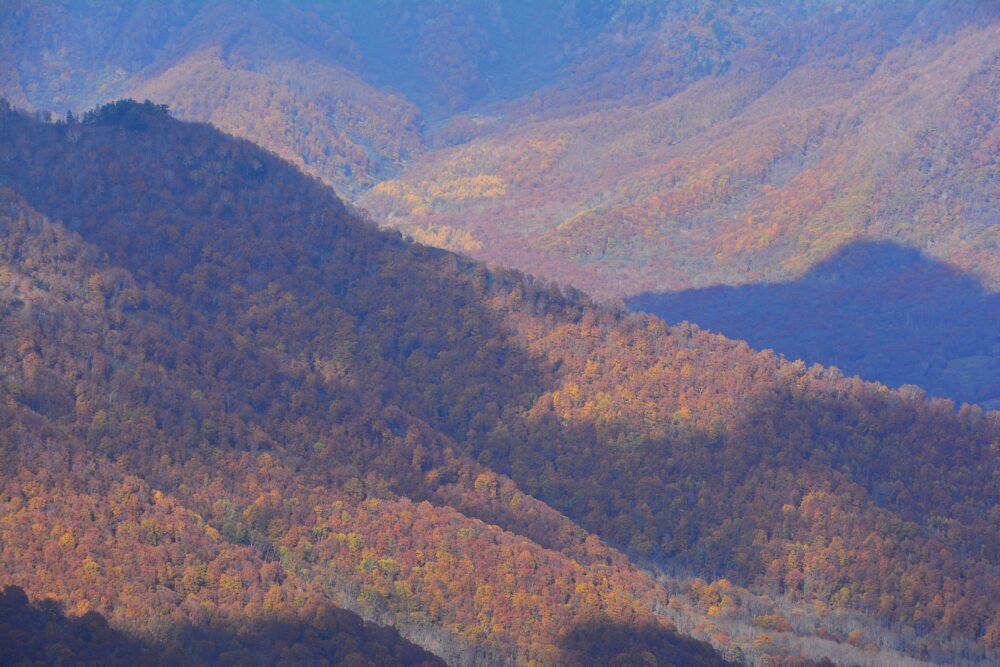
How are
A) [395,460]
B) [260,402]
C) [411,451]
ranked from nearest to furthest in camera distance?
1. [395,460]
2. [411,451]
3. [260,402]

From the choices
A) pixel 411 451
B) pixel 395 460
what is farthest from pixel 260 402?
pixel 411 451

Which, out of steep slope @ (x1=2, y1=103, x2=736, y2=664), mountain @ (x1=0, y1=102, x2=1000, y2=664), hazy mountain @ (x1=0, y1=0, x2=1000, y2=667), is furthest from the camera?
mountain @ (x1=0, y1=102, x2=1000, y2=664)

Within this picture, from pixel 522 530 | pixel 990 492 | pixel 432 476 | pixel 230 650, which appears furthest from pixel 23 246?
pixel 990 492

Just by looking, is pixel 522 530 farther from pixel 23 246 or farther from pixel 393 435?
pixel 23 246

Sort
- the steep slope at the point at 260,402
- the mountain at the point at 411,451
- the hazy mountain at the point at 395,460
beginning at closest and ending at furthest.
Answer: the hazy mountain at the point at 395,460
the steep slope at the point at 260,402
the mountain at the point at 411,451

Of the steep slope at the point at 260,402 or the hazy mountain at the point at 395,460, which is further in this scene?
the steep slope at the point at 260,402

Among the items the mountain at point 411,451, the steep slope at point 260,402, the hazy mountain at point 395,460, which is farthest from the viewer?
the mountain at point 411,451

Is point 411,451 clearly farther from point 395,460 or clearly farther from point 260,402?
point 260,402

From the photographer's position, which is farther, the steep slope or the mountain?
the mountain

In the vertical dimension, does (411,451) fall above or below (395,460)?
above
